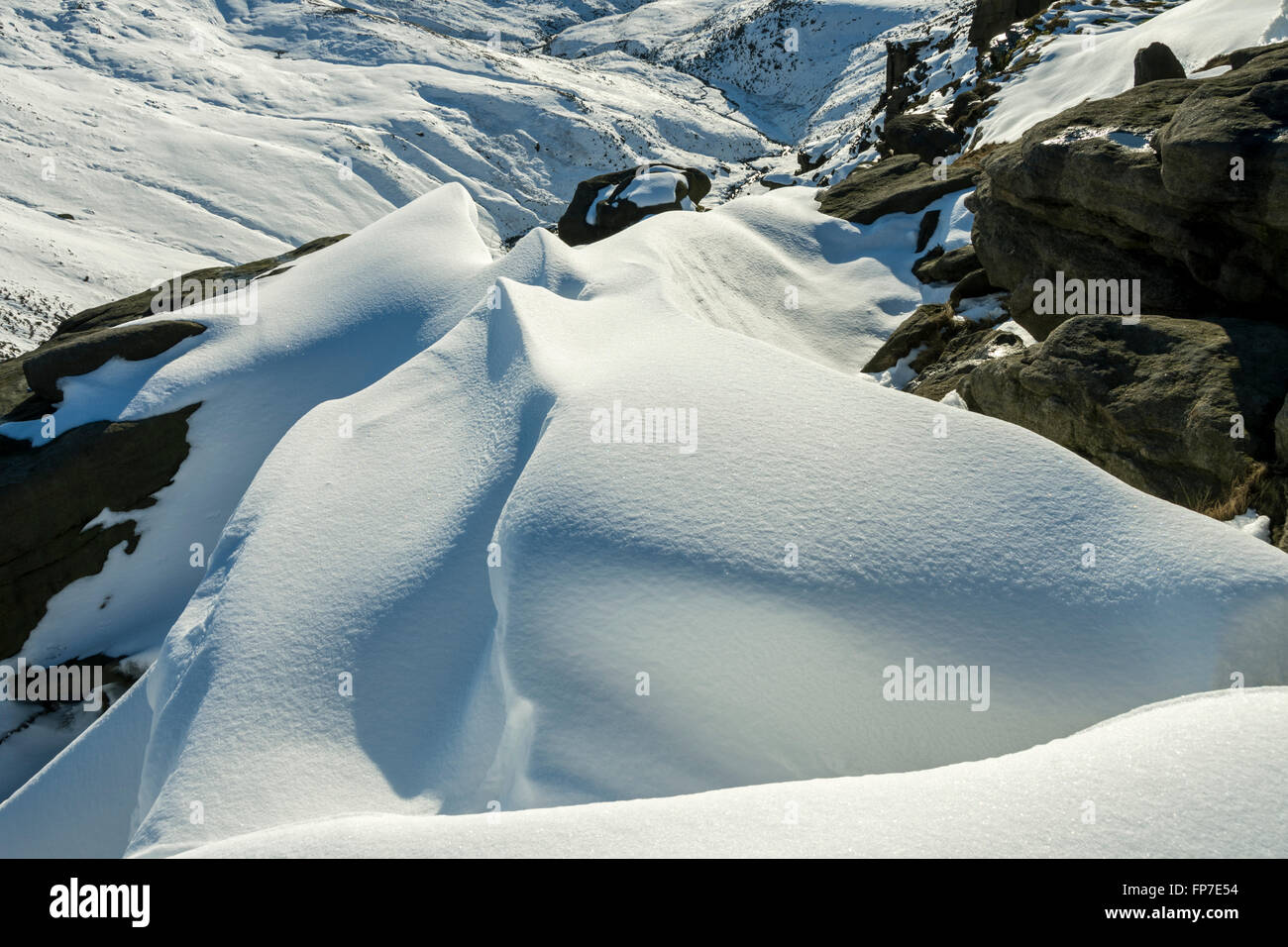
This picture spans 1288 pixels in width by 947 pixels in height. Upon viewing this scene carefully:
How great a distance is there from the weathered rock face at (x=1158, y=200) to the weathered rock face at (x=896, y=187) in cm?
466

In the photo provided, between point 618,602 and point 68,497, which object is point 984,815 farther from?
point 68,497

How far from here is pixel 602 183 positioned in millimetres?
22312

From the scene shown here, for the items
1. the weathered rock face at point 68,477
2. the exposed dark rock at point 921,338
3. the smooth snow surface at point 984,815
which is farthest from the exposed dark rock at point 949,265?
the weathered rock face at point 68,477

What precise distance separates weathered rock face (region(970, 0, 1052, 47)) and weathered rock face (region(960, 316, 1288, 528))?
89.2ft

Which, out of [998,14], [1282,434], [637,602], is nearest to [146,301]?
[637,602]

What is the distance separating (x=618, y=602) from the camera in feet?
19.3

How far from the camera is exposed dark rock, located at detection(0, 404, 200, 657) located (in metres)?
11.2

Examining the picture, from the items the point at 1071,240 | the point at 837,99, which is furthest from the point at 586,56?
the point at 1071,240

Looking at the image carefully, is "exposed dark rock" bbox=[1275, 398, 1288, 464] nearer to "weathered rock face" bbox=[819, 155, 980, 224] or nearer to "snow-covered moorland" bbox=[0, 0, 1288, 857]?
"snow-covered moorland" bbox=[0, 0, 1288, 857]

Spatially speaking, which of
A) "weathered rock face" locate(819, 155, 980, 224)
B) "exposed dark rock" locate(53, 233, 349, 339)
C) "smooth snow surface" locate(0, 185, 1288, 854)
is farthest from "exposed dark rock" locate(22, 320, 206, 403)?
"weathered rock face" locate(819, 155, 980, 224)

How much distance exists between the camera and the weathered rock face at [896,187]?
17.1m

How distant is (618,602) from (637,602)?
0.14m
